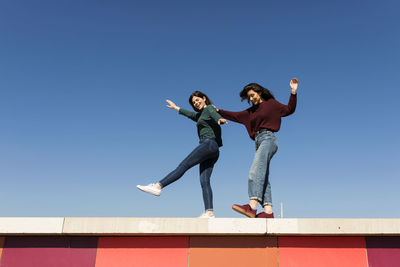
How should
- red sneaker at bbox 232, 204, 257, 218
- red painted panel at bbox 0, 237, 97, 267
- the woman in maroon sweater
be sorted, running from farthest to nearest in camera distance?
the woman in maroon sweater
red sneaker at bbox 232, 204, 257, 218
red painted panel at bbox 0, 237, 97, 267

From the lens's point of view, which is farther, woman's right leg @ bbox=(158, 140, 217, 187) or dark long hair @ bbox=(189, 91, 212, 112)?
dark long hair @ bbox=(189, 91, 212, 112)

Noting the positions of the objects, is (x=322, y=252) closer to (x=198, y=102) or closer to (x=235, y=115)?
(x=235, y=115)

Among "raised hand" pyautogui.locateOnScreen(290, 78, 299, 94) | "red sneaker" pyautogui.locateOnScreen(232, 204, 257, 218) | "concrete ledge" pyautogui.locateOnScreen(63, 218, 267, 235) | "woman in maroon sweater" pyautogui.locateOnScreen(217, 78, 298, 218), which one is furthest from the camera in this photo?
"raised hand" pyautogui.locateOnScreen(290, 78, 299, 94)

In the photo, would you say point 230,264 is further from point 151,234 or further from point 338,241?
point 338,241

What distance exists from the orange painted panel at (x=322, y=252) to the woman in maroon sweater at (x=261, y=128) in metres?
0.50

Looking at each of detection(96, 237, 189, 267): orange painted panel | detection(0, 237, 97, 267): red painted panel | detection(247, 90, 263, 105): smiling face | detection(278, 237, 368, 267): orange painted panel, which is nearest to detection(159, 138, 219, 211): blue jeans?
detection(247, 90, 263, 105): smiling face

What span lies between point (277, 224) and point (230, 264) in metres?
0.57

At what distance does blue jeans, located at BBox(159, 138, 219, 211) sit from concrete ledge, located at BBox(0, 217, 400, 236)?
1.06 m

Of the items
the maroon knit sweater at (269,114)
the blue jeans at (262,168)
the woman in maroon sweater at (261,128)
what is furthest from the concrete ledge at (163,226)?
the maroon knit sweater at (269,114)

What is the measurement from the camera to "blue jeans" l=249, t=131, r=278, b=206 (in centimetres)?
334

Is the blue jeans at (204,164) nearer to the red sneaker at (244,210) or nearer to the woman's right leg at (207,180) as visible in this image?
the woman's right leg at (207,180)

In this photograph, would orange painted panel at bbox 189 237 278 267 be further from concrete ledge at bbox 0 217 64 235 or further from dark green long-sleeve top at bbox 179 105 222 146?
dark green long-sleeve top at bbox 179 105 222 146

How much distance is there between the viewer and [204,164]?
4.24 metres

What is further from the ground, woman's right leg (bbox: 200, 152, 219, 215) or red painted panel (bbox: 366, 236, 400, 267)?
woman's right leg (bbox: 200, 152, 219, 215)
